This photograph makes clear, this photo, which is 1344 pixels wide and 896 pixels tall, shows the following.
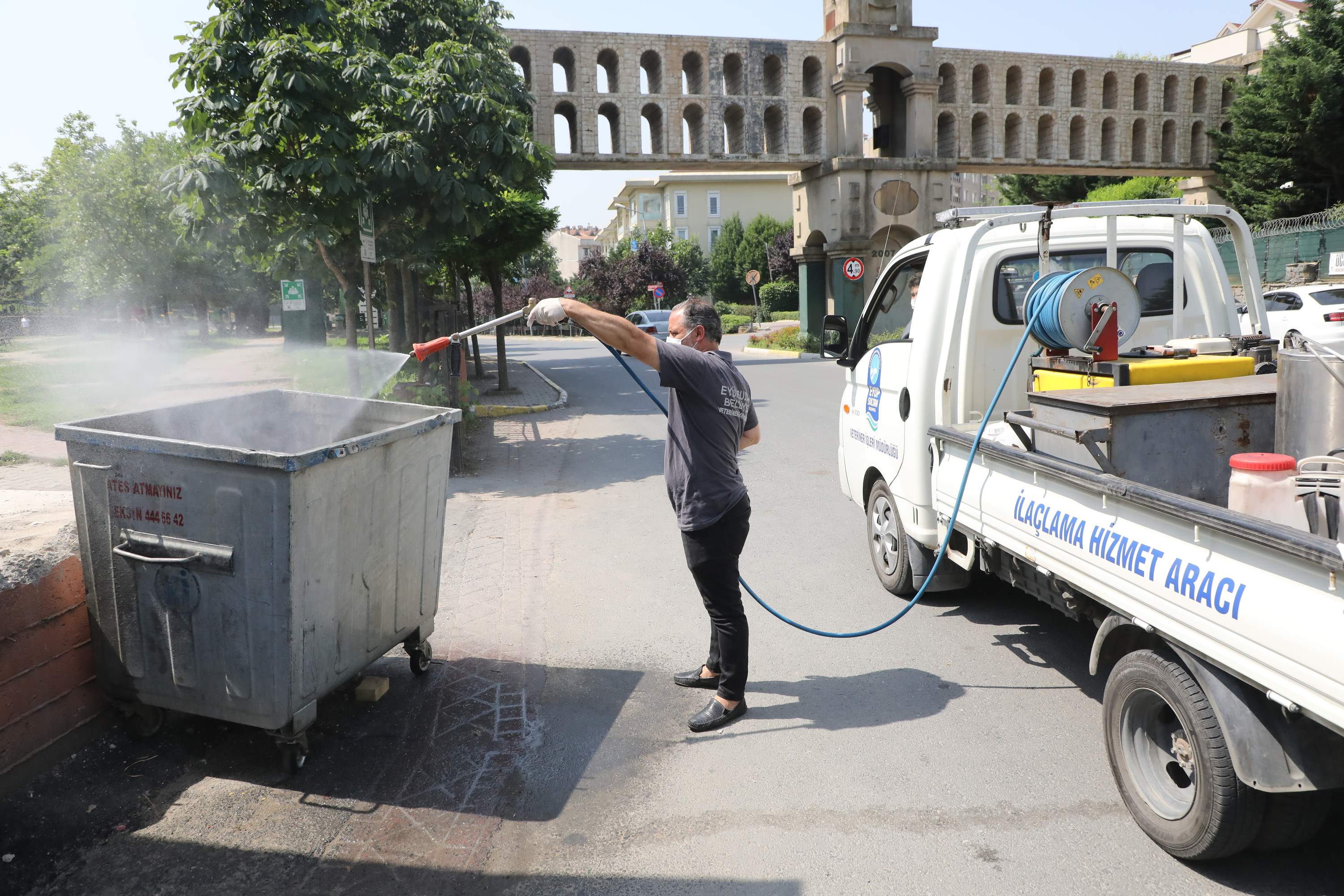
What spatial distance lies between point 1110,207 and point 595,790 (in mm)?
3746

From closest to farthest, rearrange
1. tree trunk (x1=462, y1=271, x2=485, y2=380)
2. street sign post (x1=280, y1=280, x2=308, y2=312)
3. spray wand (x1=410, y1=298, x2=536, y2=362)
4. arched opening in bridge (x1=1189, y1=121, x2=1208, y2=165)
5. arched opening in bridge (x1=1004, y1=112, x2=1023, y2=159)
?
spray wand (x1=410, y1=298, x2=536, y2=362) < street sign post (x1=280, y1=280, x2=308, y2=312) < tree trunk (x1=462, y1=271, x2=485, y2=380) < arched opening in bridge (x1=1004, y1=112, x2=1023, y2=159) < arched opening in bridge (x1=1189, y1=121, x2=1208, y2=165)

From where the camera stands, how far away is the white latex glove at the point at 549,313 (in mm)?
3773

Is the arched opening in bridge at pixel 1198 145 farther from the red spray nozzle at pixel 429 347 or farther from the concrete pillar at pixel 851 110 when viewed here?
the red spray nozzle at pixel 429 347

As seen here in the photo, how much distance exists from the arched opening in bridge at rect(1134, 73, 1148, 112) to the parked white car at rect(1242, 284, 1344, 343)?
50.9 feet

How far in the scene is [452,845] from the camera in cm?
327

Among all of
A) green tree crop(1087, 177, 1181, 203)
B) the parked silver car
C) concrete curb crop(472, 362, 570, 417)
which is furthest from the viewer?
green tree crop(1087, 177, 1181, 203)

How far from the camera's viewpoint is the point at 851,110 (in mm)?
27000

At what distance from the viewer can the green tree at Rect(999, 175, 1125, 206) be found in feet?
135

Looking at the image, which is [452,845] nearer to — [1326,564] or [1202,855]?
[1202,855]

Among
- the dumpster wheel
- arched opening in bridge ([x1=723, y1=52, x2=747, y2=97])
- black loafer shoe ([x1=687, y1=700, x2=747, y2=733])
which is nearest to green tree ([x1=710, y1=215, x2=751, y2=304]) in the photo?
arched opening in bridge ([x1=723, y1=52, x2=747, y2=97])

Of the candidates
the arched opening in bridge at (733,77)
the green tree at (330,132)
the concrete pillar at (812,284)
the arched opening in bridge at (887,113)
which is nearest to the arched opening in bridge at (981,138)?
the arched opening in bridge at (887,113)

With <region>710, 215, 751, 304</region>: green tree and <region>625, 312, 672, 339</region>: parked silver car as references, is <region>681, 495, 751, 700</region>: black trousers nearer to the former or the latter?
<region>625, 312, 672, 339</region>: parked silver car

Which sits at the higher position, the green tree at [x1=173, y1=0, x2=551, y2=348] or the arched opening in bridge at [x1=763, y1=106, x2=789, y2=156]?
the arched opening in bridge at [x1=763, y1=106, x2=789, y2=156]

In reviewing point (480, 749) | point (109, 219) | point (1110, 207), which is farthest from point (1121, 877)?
point (109, 219)
